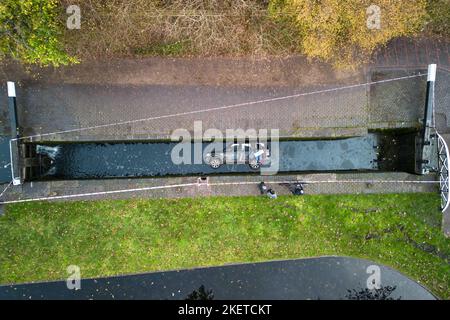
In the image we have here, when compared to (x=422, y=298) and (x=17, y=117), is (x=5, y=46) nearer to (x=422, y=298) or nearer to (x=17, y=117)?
(x=17, y=117)

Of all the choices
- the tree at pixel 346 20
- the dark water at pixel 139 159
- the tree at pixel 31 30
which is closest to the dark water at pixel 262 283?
the dark water at pixel 139 159

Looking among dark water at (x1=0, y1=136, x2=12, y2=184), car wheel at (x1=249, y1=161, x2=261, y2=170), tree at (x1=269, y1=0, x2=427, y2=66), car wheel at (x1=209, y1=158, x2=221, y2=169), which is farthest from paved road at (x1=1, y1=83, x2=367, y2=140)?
tree at (x1=269, y1=0, x2=427, y2=66)

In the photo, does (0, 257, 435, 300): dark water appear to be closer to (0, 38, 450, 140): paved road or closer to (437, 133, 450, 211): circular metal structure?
(437, 133, 450, 211): circular metal structure

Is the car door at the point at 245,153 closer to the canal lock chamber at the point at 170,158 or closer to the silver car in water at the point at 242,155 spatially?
the silver car in water at the point at 242,155

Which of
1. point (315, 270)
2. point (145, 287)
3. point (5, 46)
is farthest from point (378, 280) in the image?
point (5, 46)

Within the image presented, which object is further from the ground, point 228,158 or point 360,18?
point 360,18

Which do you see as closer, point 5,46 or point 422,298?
point 5,46
